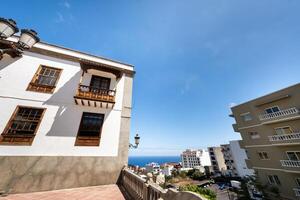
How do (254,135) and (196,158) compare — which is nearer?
(254,135)

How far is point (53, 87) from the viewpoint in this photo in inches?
334

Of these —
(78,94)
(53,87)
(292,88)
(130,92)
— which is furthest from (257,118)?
(53,87)

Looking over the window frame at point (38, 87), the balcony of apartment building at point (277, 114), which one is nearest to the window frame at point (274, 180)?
the balcony of apartment building at point (277, 114)

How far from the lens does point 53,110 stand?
7.96 metres

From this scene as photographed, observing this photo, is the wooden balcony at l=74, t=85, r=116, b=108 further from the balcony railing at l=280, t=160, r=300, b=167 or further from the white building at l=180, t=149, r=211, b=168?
the white building at l=180, t=149, r=211, b=168

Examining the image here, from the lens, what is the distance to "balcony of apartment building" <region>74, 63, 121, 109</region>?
28.0 feet

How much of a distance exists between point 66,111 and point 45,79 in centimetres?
293

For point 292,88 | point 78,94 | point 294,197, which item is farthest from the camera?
point 292,88

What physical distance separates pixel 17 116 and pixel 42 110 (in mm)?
1204

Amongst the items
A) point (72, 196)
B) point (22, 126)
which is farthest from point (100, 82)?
point (72, 196)

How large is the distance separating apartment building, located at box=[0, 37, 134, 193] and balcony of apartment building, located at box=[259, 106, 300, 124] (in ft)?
71.6

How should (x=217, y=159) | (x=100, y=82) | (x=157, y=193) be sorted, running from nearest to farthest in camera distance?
(x=157, y=193) → (x=100, y=82) → (x=217, y=159)

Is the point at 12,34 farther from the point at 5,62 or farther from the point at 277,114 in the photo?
the point at 277,114

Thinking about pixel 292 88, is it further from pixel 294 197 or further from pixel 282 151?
pixel 294 197
